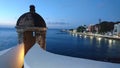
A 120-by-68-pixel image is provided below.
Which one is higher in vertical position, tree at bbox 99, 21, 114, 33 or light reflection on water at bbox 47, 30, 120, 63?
tree at bbox 99, 21, 114, 33

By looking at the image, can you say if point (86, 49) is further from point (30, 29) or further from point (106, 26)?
point (106, 26)

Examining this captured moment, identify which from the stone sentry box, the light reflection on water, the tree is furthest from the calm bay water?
the tree

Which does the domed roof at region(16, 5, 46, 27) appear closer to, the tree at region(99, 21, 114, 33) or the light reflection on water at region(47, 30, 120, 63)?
the light reflection on water at region(47, 30, 120, 63)

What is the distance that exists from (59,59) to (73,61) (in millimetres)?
255

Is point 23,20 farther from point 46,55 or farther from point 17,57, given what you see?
point 46,55

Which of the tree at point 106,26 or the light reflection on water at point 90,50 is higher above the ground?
the tree at point 106,26

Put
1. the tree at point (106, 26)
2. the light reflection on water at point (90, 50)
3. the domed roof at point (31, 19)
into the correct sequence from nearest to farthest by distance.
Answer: the domed roof at point (31, 19)
the light reflection on water at point (90, 50)
the tree at point (106, 26)

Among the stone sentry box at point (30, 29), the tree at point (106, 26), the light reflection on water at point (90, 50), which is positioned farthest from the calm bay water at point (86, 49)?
the tree at point (106, 26)

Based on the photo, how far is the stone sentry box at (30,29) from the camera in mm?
7199

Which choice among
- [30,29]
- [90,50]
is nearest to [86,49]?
[90,50]

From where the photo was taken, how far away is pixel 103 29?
102312 mm

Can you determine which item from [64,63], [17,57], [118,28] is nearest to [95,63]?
[64,63]

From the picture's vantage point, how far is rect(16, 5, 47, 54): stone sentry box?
7199 mm

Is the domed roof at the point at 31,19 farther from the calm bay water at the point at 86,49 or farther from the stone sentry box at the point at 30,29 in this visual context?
the calm bay water at the point at 86,49
